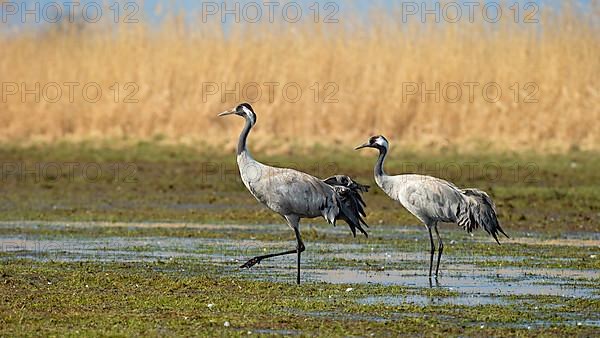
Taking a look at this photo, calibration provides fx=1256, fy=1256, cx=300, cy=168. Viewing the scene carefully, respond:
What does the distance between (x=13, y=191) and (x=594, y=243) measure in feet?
30.0

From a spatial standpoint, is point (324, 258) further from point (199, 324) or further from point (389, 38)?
point (389, 38)

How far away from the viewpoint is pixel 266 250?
41.8ft

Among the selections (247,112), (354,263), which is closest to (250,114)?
(247,112)

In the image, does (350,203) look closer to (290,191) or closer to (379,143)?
(290,191)

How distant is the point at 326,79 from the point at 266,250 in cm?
1070

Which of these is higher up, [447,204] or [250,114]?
[250,114]

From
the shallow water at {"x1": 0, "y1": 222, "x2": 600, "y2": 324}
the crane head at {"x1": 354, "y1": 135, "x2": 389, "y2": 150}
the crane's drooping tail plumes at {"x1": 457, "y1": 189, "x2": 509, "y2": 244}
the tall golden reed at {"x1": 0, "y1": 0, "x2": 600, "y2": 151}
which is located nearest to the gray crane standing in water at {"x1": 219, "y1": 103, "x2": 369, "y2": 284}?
the shallow water at {"x1": 0, "y1": 222, "x2": 600, "y2": 324}

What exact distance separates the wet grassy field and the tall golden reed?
4.07 feet

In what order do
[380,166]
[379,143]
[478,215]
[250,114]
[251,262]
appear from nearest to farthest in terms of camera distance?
[251,262] → [478,215] → [250,114] → [380,166] → [379,143]

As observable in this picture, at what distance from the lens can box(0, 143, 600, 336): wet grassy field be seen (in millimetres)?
8578

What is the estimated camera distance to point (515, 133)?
2195 cm

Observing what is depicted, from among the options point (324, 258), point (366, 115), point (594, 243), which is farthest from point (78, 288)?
point (366, 115)

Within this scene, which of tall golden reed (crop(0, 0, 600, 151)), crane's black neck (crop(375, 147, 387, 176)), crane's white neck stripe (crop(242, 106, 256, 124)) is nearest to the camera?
crane's white neck stripe (crop(242, 106, 256, 124))

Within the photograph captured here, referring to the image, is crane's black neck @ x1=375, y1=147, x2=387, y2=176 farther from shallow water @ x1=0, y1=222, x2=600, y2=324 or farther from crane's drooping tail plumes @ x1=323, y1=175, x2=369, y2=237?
shallow water @ x1=0, y1=222, x2=600, y2=324
